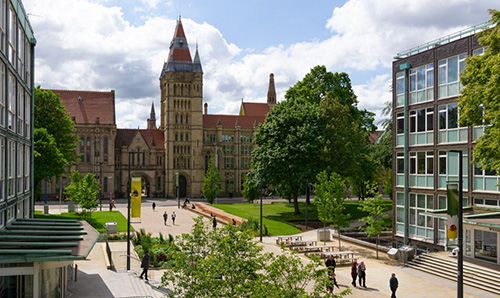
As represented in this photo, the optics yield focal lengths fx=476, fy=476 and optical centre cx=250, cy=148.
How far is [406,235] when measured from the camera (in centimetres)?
3216

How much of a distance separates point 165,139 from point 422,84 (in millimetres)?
64471

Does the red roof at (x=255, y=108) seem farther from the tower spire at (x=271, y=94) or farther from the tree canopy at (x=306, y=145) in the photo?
the tree canopy at (x=306, y=145)

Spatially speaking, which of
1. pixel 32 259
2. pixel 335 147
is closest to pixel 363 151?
pixel 335 147

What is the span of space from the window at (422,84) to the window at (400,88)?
2.53 feet

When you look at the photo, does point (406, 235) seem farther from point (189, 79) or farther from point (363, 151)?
point (189, 79)

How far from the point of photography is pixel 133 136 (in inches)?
3489

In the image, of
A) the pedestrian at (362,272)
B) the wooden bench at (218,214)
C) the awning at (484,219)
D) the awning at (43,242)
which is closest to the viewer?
the awning at (43,242)

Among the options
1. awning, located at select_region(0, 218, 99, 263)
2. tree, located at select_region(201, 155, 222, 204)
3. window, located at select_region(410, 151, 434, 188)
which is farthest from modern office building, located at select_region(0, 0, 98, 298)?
tree, located at select_region(201, 155, 222, 204)

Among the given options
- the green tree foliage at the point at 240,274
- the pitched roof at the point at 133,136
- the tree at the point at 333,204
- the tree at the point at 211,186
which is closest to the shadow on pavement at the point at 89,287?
the green tree foliage at the point at 240,274

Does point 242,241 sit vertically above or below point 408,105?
below

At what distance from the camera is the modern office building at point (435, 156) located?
2617 cm

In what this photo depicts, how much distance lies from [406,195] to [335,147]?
47.7 ft

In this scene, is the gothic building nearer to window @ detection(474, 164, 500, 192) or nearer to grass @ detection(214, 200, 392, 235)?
grass @ detection(214, 200, 392, 235)

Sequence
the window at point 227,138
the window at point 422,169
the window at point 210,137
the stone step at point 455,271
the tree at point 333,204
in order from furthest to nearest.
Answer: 1. the window at point 227,138
2. the window at point 210,137
3. the tree at point 333,204
4. the window at point 422,169
5. the stone step at point 455,271
